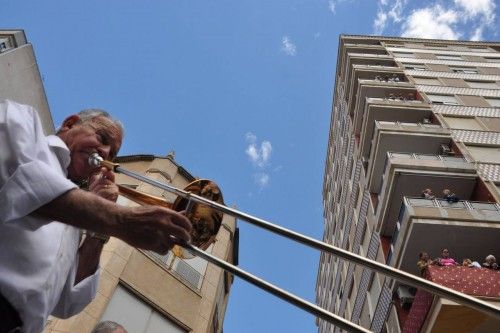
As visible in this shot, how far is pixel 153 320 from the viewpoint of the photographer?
→ 33.1 ft

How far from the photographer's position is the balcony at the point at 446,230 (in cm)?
1134

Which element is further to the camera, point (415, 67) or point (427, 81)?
point (415, 67)

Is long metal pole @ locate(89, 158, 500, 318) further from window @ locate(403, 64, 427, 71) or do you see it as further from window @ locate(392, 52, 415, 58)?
window @ locate(392, 52, 415, 58)

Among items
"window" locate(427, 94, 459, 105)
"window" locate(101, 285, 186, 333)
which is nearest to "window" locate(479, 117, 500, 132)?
"window" locate(427, 94, 459, 105)

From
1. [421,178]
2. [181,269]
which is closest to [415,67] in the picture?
[421,178]

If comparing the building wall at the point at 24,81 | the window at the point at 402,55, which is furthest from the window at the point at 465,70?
the building wall at the point at 24,81

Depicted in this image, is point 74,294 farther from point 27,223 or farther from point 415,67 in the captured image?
point 415,67

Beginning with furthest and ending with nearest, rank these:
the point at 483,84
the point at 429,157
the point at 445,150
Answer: the point at 483,84, the point at 445,150, the point at 429,157

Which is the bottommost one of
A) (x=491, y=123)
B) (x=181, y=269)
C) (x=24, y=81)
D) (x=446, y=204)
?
(x=181, y=269)

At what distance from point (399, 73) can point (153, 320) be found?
21319 mm

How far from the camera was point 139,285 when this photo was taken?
1045 centimetres

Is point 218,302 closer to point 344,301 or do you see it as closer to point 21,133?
point 344,301

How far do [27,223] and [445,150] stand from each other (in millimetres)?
16826

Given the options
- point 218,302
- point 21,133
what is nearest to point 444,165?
point 218,302
